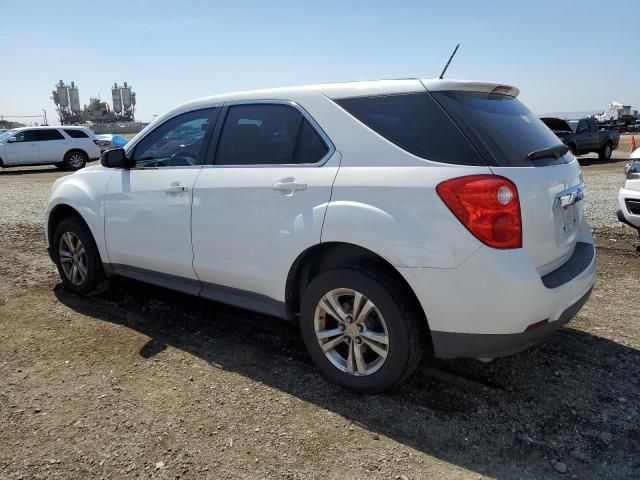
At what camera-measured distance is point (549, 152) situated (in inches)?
118

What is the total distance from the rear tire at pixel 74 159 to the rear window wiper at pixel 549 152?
20220 mm

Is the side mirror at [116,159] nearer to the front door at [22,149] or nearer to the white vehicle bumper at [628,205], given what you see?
the white vehicle bumper at [628,205]

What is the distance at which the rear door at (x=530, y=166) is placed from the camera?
8.80 ft

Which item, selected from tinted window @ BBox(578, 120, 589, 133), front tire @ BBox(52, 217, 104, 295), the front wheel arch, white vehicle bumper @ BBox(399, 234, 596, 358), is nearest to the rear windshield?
white vehicle bumper @ BBox(399, 234, 596, 358)

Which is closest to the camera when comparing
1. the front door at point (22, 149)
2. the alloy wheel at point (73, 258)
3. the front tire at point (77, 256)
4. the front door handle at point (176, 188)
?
the front door handle at point (176, 188)

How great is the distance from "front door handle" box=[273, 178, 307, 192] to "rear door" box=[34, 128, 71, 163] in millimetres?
19626

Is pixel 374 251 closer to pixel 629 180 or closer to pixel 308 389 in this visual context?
pixel 308 389

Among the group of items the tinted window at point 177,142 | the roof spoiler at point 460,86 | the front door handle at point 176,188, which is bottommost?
the front door handle at point 176,188

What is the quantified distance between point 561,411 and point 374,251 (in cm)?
138

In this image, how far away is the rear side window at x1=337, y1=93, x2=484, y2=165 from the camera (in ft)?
8.96

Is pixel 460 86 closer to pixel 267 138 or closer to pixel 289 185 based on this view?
pixel 289 185

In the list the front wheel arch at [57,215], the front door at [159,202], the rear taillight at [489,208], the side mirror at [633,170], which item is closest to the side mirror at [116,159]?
the front door at [159,202]

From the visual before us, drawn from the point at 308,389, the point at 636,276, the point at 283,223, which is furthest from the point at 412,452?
the point at 636,276

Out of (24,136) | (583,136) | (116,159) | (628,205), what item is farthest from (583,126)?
(24,136)
